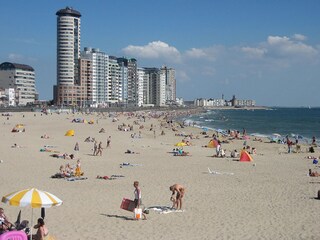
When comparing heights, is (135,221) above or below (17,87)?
below

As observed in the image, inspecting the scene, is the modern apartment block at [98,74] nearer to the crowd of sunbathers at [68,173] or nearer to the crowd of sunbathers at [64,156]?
the crowd of sunbathers at [64,156]

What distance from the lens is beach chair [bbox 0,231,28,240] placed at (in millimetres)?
8123

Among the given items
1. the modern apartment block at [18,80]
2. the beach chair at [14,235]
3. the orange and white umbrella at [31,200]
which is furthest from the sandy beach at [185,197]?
the modern apartment block at [18,80]

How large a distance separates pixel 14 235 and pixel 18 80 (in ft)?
460

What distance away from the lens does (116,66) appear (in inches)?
6161

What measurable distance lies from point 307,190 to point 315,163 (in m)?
8.95

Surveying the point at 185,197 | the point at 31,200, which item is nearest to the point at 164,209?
the point at 185,197

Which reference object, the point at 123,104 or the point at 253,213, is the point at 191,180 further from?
the point at 123,104

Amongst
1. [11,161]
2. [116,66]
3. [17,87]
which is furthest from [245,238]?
[116,66]

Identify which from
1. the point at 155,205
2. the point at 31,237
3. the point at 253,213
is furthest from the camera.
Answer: the point at 155,205

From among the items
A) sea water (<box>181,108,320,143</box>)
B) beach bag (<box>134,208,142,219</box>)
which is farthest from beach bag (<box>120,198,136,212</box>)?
sea water (<box>181,108,320,143</box>)

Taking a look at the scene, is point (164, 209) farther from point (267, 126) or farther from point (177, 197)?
point (267, 126)

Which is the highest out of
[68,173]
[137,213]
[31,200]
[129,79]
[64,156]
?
[129,79]

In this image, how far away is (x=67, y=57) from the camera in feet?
440
